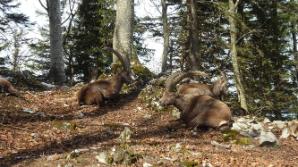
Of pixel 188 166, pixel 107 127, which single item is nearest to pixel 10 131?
pixel 107 127

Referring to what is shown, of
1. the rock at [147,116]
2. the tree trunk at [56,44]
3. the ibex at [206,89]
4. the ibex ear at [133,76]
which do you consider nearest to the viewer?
the rock at [147,116]

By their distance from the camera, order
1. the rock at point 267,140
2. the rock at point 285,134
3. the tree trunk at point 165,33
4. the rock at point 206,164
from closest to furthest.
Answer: the rock at point 206,164 → the rock at point 267,140 → the rock at point 285,134 → the tree trunk at point 165,33

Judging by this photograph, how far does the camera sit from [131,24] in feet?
56.6

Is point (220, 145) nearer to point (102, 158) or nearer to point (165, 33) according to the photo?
point (102, 158)

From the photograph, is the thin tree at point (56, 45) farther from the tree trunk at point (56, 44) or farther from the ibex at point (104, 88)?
the ibex at point (104, 88)

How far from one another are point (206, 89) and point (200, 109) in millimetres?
3516

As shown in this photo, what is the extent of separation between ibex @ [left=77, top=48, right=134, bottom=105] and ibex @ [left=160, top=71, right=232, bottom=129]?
186cm

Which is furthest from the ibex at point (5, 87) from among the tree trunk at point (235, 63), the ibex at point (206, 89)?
the tree trunk at point (235, 63)

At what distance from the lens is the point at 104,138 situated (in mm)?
10805

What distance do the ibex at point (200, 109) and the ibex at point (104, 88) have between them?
186 cm

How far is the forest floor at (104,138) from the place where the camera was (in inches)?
348

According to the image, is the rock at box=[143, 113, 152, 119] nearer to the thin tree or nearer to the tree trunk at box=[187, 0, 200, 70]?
the tree trunk at box=[187, 0, 200, 70]

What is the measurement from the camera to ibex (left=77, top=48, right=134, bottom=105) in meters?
14.7

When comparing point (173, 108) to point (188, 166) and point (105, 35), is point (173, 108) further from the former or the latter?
point (105, 35)
